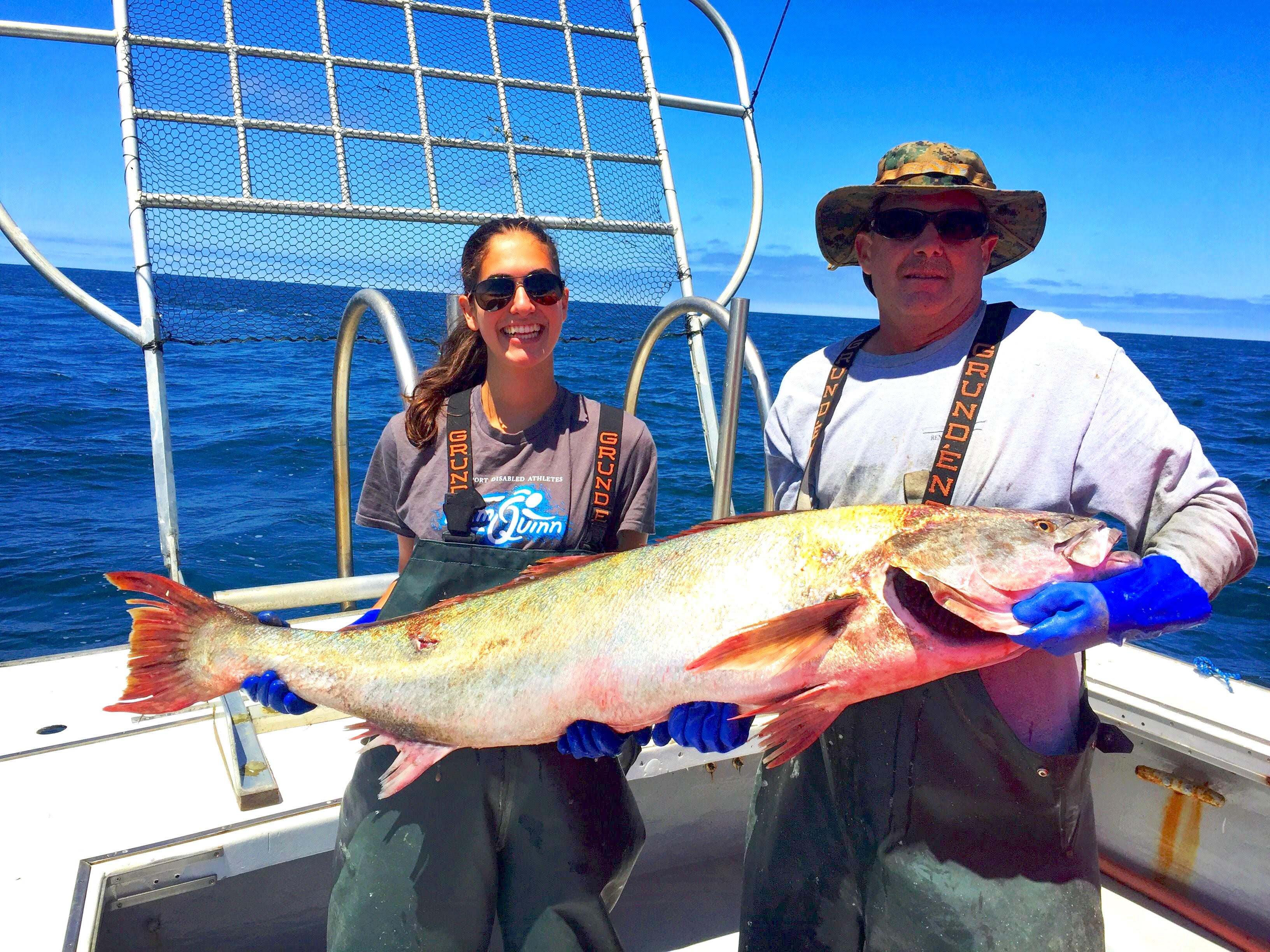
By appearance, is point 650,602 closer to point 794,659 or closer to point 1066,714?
point 794,659

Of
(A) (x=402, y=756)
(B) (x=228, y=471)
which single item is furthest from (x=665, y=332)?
(B) (x=228, y=471)

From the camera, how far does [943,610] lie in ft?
6.93

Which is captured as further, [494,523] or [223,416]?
[223,416]

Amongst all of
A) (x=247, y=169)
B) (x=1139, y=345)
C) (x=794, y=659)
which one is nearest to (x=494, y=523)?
(x=794, y=659)

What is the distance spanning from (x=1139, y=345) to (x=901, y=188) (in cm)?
12983

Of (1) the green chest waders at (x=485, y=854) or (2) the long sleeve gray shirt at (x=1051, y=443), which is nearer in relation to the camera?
(2) the long sleeve gray shirt at (x=1051, y=443)

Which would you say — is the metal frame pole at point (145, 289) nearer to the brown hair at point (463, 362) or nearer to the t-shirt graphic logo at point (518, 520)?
the brown hair at point (463, 362)

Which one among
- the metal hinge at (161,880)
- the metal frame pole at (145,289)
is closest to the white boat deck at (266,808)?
the metal hinge at (161,880)

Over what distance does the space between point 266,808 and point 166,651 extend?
0.62 meters

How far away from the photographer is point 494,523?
270cm

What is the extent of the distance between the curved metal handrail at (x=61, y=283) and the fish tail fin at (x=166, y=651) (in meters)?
1.93

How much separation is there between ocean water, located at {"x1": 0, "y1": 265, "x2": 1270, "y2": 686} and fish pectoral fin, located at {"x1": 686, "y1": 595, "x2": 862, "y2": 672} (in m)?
3.88

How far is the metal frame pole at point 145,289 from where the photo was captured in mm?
4012

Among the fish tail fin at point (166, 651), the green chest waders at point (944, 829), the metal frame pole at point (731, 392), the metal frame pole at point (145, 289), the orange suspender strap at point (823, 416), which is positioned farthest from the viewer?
the metal frame pole at point (145, 289)
